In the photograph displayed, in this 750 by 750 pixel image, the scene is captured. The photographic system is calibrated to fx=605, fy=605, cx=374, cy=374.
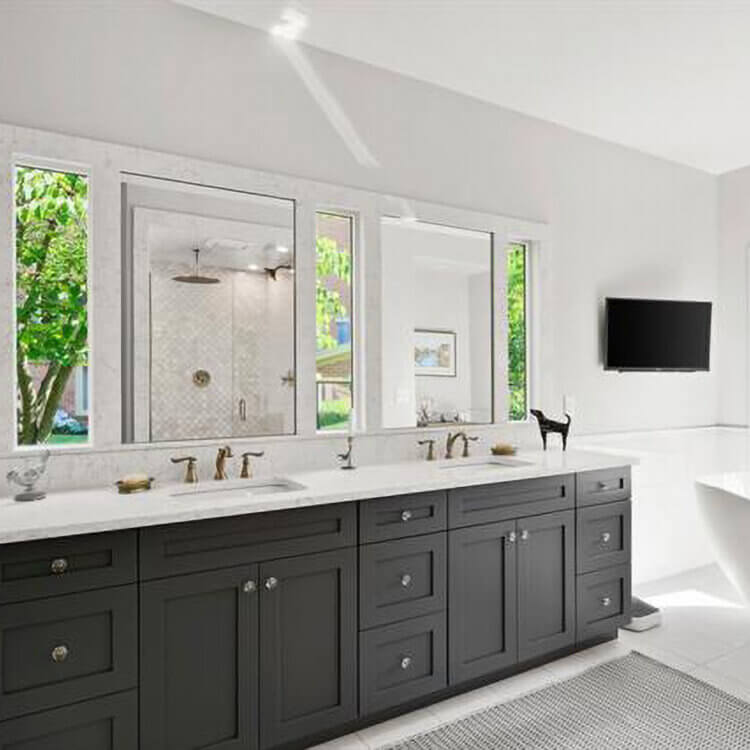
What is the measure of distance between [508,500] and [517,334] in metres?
1.20

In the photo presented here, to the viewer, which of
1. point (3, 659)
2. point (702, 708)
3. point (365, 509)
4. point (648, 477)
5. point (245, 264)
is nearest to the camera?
point (3, 659)

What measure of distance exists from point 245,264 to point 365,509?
1196 millimetres

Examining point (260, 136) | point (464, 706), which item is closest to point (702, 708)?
point (464, 706)

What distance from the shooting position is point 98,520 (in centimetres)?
174

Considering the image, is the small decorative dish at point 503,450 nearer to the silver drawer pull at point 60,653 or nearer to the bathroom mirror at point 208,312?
the bathroom mirror at point 208,312

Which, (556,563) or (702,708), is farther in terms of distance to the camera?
(556,563)

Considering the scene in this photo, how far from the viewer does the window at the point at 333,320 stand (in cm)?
285

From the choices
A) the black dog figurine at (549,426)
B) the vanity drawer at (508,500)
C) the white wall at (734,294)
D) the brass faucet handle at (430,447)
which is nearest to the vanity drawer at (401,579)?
the vanity drawer at (508,500)

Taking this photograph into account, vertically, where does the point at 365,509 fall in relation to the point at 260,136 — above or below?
below

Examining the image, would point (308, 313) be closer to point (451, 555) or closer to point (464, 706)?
point (451, 555)

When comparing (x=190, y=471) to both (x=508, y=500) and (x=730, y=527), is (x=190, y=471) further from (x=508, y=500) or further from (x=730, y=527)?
(x=730, y=527)

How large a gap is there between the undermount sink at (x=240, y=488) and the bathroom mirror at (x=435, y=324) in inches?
28.8

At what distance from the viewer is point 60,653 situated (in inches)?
67.4

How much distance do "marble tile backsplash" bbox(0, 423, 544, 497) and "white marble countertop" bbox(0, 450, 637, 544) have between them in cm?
9
